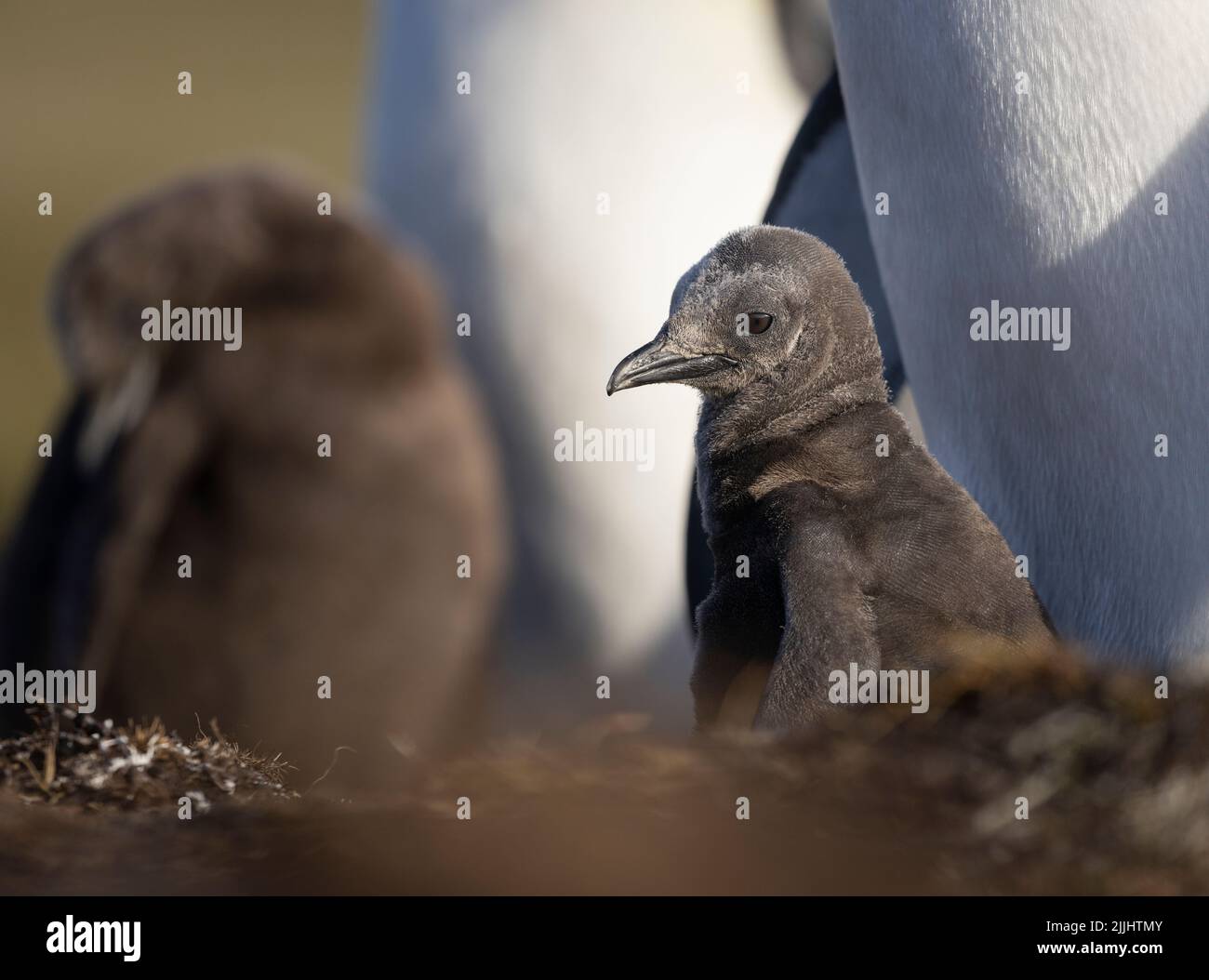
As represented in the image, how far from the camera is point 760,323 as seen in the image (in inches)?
31.4

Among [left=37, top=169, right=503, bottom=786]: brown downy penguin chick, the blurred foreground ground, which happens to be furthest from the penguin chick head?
[left=37, top=169, right=503, bottom=786]: brown downy penguin chick

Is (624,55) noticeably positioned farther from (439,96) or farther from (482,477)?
(482,477)

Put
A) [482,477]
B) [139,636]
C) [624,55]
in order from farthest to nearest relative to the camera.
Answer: [624,55]
[482,477]
[139,636]

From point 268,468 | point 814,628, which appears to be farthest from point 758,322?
point 268,468

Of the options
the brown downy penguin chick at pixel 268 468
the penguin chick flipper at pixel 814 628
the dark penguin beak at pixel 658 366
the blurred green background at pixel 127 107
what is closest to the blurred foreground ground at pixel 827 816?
the penguin chick flipper at pixel 814 628

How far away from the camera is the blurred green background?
7.41m

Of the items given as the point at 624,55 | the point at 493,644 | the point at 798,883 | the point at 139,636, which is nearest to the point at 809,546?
the point at 798,883

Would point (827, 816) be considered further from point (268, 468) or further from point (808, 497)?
point (268, 468)

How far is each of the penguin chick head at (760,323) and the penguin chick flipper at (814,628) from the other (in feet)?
0.27

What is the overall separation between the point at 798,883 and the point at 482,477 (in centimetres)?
120

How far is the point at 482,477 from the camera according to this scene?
181 centimetres

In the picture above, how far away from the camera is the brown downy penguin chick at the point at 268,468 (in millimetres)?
1638

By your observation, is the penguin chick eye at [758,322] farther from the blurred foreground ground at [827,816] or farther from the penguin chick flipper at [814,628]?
the blurred foreground ground at [827,816]

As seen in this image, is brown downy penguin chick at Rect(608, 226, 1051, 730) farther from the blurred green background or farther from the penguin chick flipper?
the blurred green background
